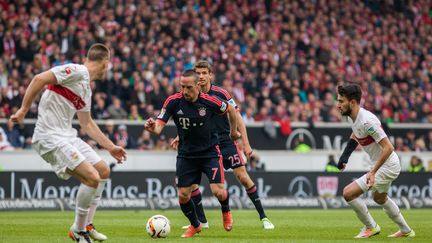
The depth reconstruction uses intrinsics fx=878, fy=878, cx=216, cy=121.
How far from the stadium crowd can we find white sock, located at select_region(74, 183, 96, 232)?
1445 centimetres

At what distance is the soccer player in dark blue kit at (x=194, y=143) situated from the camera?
12.6 m

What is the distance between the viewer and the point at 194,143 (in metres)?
12.9

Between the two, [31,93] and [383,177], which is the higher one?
[31,93]

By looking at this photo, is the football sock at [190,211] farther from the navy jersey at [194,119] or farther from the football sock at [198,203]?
the football sock at [198,203]

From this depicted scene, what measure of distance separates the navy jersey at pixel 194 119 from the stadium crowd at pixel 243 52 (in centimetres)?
1220

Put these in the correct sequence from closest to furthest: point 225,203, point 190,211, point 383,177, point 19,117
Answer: point 19,117, point 383,177, point 190,211, point 225,203

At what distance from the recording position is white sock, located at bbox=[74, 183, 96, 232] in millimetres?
10164

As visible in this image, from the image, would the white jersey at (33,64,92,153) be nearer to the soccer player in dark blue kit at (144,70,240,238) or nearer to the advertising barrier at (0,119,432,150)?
the soccer player in dark blue kit at (144,70,240,238)

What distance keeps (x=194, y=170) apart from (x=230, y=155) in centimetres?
181

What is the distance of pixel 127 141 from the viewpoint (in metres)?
25.3

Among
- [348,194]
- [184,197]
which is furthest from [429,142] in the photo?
[184,197]

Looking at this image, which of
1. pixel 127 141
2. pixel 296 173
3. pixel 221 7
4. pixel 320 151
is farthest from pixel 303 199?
pixel 221 7

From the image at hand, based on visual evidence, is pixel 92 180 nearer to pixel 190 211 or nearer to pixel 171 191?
pixel 190 211

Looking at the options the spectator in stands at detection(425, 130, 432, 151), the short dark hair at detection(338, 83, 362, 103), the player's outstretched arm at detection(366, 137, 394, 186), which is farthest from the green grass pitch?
the spectator in stands at detection(425, 130, 432, 151)
